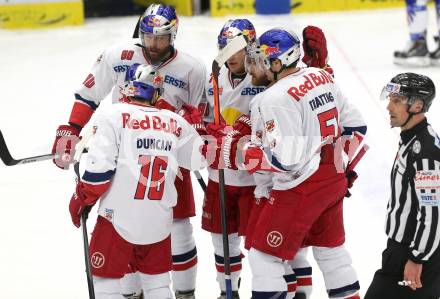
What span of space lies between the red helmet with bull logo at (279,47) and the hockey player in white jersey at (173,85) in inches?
26.0

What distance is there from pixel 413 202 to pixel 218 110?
3.25 feet

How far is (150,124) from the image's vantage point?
3.68m

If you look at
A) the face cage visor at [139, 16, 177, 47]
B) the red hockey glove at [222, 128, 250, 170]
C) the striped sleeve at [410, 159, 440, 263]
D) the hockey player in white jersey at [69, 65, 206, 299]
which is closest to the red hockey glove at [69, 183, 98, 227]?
the hockey player in white jersey at [69, 65, 206, 299]

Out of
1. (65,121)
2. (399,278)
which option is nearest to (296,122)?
(399,278)

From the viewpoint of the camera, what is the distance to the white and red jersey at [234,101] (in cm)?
409

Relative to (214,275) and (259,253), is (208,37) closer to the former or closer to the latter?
(214,275)

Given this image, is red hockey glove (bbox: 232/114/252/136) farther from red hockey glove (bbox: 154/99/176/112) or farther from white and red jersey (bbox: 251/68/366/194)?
red hockey glove (bbox: 154/99/176/112)

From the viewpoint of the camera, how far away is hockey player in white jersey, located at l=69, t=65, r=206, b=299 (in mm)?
3656

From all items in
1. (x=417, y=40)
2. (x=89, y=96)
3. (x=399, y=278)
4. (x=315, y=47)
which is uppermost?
(x=315, y=47)

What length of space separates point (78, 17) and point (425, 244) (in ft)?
28.3

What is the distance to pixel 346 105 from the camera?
4.01 metres

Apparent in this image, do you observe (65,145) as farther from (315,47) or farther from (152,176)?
(315,47)

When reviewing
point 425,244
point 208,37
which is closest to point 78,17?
point 208,37

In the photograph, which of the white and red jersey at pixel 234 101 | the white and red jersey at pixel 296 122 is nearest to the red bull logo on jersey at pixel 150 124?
the white and red jersey at pixel 296 122
